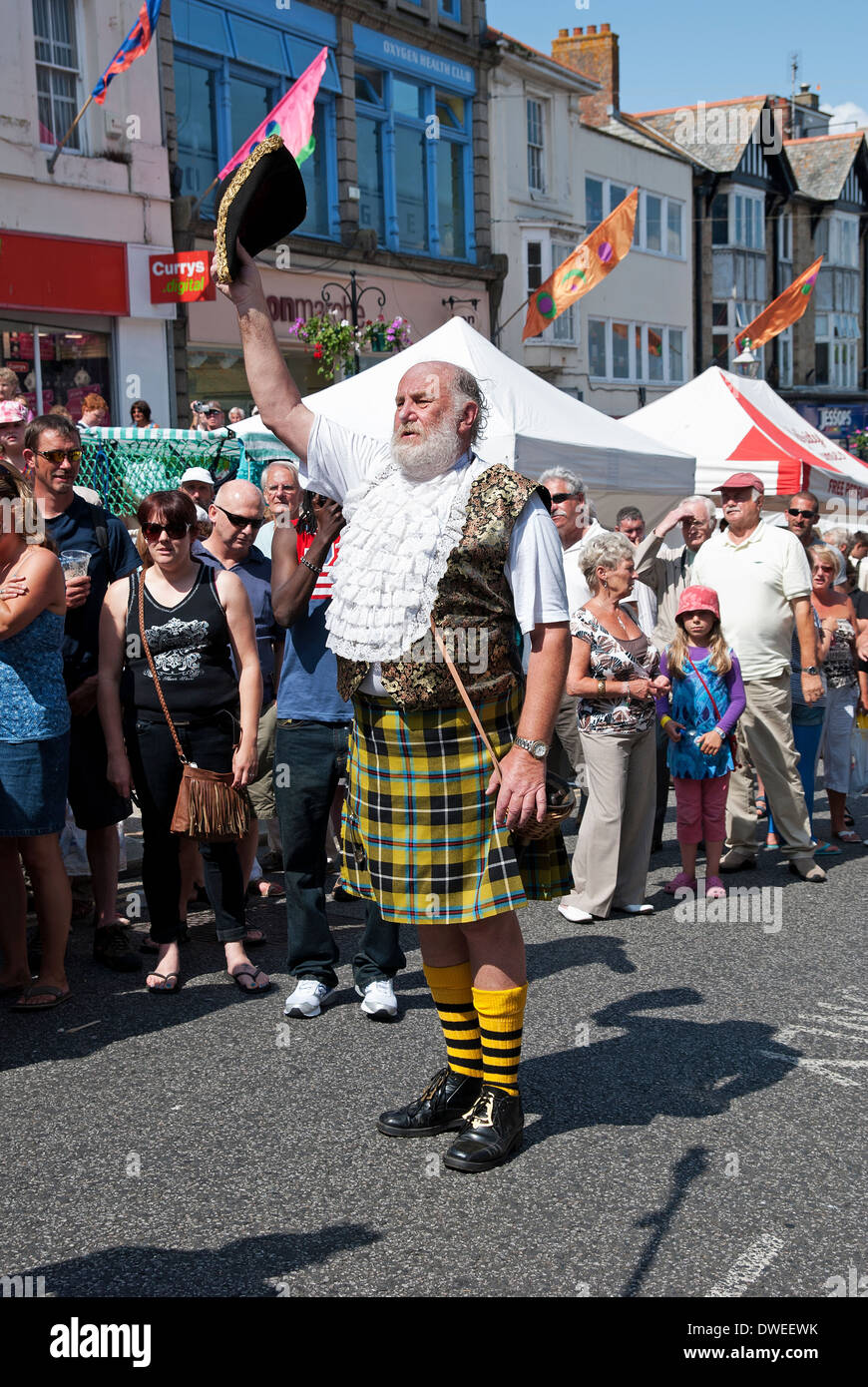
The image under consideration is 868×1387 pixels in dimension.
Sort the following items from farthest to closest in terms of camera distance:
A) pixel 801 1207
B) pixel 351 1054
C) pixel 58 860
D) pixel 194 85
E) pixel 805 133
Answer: pixel 805 133 < pixel 194 85 < pixel 58 860 < pixel 351 1054 < pixel 801 1207

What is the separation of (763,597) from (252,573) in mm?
2867

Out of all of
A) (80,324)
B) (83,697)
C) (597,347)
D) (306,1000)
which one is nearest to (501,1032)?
(306,1000)

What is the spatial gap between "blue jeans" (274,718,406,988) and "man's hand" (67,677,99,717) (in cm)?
102

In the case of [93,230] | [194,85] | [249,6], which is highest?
[249,6]

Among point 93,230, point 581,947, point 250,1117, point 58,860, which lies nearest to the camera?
point 250,1117

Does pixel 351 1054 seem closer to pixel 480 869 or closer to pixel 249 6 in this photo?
pixel 480 869

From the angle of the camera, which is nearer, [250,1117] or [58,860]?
[250,1117]

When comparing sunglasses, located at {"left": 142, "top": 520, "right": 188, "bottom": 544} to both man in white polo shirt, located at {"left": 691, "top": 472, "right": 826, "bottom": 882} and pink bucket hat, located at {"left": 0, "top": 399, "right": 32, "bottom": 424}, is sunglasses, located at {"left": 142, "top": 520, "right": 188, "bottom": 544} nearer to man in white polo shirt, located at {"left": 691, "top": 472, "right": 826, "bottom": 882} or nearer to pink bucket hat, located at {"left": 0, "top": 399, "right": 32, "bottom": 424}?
pink bucket hat, located at {"left": 0, "top": 399, "right": 32, "bottom": 424}

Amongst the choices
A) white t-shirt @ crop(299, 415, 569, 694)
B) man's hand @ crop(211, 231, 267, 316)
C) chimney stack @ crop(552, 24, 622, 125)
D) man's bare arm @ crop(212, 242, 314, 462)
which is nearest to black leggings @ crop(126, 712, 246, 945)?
white t-shirt @ crop(299, 415, 569, 694)

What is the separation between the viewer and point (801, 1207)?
3.62m

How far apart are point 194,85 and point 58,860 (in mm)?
18150

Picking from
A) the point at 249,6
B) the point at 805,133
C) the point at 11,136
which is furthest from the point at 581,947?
the point at 805,133

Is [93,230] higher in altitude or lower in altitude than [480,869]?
higher

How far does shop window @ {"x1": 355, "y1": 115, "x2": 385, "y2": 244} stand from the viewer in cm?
2498
